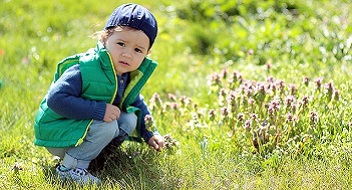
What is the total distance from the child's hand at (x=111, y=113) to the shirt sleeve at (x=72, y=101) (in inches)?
0.9

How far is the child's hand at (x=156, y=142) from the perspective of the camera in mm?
4039

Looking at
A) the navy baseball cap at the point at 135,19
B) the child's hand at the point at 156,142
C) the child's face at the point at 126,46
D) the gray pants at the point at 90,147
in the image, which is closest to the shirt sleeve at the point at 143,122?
the child's hand at the point at 156,142

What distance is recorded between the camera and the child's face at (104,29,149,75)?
372 centimetres

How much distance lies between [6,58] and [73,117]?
2400 mm

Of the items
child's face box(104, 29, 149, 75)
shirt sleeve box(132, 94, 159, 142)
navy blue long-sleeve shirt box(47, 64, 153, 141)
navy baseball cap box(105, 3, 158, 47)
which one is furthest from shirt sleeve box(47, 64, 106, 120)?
shirt sleeve box(132, 94, 159, 142)

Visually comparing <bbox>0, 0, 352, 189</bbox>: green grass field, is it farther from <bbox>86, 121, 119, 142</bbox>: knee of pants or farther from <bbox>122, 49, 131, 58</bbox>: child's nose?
<bbox>122, 49, 131, 58</bbox>: child's nose

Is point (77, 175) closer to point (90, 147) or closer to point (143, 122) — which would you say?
point (90, 147)

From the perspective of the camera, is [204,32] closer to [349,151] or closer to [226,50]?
[226,50]

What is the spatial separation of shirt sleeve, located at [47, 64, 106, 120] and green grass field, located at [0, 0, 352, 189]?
0.38 meters

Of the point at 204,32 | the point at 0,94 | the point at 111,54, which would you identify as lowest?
the point at 204,32

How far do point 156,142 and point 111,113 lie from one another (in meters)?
0.48

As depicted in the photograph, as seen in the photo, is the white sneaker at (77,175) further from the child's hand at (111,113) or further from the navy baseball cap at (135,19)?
the navy baseball cap at (135,19)

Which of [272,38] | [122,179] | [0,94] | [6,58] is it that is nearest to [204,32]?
[272,38]

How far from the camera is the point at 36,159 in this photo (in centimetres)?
402
